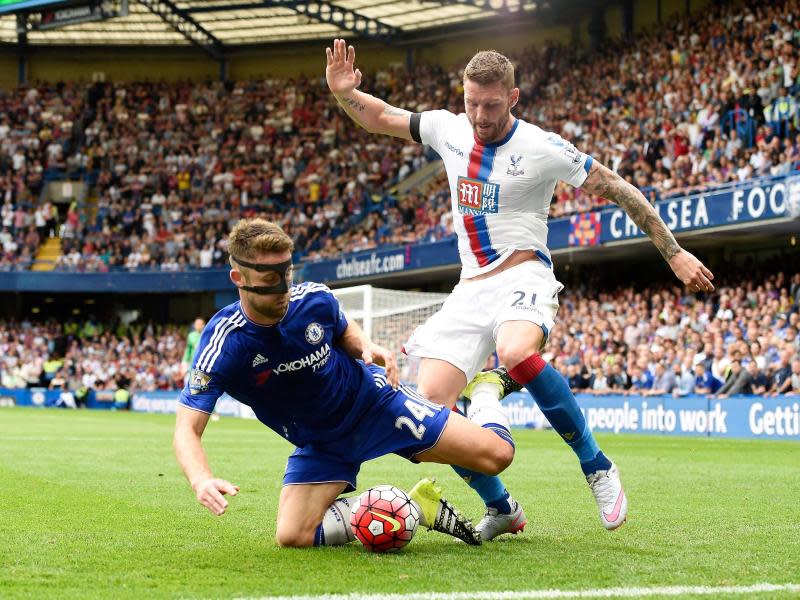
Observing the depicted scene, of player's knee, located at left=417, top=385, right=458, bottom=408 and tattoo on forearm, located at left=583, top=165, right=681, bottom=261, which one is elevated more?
tattoo on forearm, located at left=583, top=165, right=681, bottom=261

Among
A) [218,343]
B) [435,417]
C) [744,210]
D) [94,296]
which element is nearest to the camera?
[218,343]

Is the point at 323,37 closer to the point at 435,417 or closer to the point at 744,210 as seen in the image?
the point at 744,210

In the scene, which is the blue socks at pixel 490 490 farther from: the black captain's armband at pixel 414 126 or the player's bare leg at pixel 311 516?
the black captain's armband at pixel 414 126

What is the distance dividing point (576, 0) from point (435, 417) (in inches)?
1203

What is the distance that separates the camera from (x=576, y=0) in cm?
3409

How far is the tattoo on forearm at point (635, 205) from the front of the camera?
6.12 meters

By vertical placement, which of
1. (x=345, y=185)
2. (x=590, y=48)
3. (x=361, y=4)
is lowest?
(x=345, y=185)

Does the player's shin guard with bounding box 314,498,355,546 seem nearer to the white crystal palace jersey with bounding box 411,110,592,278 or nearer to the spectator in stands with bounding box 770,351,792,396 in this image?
the white crystal palace jersey with bounding box 411,110,592,278

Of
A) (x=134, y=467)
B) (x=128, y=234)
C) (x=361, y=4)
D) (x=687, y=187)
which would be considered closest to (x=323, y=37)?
(x=361, y=4)

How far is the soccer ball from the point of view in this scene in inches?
211

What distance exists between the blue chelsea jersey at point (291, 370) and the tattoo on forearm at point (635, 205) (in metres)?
1.75

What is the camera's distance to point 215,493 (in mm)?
4383

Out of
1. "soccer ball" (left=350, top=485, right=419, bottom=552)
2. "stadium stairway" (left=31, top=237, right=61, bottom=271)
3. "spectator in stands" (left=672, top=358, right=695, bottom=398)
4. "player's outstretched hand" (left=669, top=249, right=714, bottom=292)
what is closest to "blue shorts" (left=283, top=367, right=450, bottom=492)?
"soccer ball" (left=350, top=485, right=419, bottom=552)

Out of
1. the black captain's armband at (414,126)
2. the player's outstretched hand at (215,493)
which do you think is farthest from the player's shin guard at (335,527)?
the black captain's armband at (414,126)
